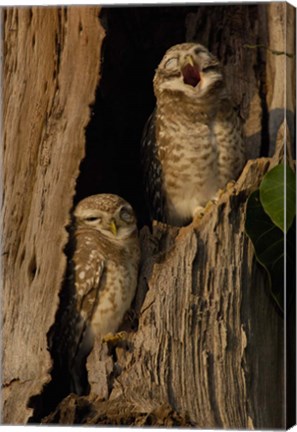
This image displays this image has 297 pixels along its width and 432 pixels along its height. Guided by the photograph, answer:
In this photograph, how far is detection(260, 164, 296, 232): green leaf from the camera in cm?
481

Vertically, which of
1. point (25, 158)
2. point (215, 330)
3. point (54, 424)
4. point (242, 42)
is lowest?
point (54, 424)

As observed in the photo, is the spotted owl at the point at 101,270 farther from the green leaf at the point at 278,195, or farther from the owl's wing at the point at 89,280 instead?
the green leaf at the point at 278,195

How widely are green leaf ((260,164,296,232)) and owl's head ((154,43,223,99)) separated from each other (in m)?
0.37

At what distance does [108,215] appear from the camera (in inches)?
196

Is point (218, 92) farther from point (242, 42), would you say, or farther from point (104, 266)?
point (104, 266)

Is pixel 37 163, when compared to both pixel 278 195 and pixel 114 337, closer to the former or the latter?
pixel 114 337

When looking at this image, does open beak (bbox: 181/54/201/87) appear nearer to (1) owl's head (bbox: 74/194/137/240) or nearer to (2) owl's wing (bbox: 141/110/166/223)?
(2) owl's wing (bbox: 141/110/166/223)

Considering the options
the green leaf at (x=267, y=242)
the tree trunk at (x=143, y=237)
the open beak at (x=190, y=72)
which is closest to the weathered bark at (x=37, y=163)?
the tree trunk at (x=143, y=237)

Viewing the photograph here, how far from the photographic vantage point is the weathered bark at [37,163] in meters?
5.03

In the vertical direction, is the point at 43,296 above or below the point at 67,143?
below

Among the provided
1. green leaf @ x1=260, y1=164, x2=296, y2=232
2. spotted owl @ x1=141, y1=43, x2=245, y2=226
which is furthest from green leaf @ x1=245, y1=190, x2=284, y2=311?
spotted owl @ x1=141, y1=43, x2=245, y2=226

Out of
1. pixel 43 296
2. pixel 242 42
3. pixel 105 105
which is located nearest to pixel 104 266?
pixel 43 296

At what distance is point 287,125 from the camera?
488 cm

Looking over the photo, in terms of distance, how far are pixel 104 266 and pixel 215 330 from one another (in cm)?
43
